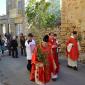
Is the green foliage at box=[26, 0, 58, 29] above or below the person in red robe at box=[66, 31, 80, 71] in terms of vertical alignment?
above

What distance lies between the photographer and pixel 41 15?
928 inches

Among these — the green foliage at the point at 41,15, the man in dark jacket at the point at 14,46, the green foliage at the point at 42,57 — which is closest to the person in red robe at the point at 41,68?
the green foliage at the point at 42,57

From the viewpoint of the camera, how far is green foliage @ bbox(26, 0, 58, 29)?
76.5ft

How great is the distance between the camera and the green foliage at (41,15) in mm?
23322

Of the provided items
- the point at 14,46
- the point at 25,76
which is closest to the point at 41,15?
the point at 14,46

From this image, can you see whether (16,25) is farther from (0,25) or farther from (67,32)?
(67,32)

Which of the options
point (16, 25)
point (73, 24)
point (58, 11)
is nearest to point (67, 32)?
point (73, 24)

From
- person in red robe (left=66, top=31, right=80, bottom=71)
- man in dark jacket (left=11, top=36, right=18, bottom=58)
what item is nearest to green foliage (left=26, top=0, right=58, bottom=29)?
man in dark jacket (left=11, top=36, right=18, bottom=58)

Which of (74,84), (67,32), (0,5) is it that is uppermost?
(0,5)

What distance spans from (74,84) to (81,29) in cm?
815

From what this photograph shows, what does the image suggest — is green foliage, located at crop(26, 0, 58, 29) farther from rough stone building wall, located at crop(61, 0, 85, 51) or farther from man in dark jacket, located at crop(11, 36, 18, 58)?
man in dark jacket, located at crop(11, 36, 18, 58)

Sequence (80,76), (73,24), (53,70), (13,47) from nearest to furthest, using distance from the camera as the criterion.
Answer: (53,70), (80,76), (73,24), (13,47)

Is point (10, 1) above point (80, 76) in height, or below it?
above

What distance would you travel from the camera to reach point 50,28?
2414 centimetres
